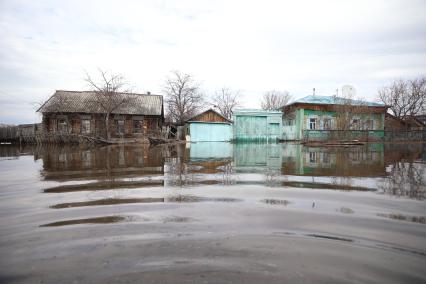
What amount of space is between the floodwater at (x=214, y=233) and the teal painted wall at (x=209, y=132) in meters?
27.0

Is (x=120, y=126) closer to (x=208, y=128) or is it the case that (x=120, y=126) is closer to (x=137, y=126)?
(x=137, y=126)

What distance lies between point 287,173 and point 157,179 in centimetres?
358

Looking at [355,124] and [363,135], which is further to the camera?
[355,124]

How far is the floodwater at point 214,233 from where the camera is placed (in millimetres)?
2307

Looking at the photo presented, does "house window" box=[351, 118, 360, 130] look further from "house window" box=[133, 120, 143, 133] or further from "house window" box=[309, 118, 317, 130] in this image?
"house window" box=[133, 120, 143, 133]

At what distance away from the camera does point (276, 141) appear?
105 feet

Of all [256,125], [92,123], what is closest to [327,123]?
[256,125]

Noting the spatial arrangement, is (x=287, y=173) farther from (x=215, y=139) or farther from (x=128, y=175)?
(x=215, y=139)

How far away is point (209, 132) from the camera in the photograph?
3319 centimetres

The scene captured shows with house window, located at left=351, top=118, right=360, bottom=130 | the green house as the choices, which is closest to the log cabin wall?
the green house

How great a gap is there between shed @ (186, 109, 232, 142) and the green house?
281 inches

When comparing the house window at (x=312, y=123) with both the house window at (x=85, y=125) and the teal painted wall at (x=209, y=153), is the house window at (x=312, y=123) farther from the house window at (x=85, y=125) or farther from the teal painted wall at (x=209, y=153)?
the house window at (x=85, y=125)

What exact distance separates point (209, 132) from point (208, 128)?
499 mm

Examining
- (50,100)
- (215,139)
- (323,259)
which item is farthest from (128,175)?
(50,100)
